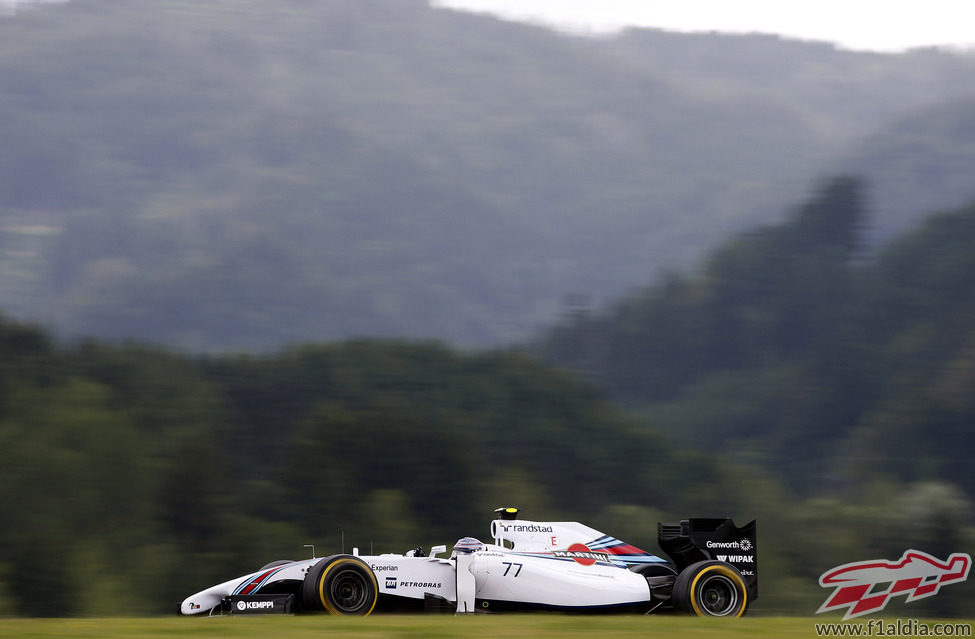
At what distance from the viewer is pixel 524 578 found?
9.72m

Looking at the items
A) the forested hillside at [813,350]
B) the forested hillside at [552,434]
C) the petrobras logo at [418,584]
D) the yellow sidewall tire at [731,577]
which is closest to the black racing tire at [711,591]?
the yellow sidewall tire at [731,577]

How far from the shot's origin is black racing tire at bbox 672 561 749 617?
9758 mm

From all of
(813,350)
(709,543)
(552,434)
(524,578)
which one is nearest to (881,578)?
(709,543)

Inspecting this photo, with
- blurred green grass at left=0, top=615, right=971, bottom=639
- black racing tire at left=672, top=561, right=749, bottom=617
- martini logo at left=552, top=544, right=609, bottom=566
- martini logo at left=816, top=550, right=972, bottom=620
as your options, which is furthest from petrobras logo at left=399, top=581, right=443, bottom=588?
martini logo at left=816, top=550, right=972, bottom=620

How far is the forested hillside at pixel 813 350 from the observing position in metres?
44.4

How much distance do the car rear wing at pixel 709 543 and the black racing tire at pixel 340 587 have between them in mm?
2866

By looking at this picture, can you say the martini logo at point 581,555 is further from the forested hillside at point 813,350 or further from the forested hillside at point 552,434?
the forested hillside at point 813,350

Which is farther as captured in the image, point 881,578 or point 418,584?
point 418,584

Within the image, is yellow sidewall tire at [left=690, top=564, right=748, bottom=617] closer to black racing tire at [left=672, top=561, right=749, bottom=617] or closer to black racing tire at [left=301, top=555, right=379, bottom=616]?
black racing tire at [left=672, top=561, right=749, bottom=617]

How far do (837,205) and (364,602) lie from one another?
57.3 m

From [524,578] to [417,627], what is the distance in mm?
1997

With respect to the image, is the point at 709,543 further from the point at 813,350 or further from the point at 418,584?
the point at 813,350

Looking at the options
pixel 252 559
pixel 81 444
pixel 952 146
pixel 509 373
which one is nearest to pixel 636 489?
pixel 509 373

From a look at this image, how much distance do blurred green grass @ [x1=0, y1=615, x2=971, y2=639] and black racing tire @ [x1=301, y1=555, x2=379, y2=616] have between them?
1.28ft
